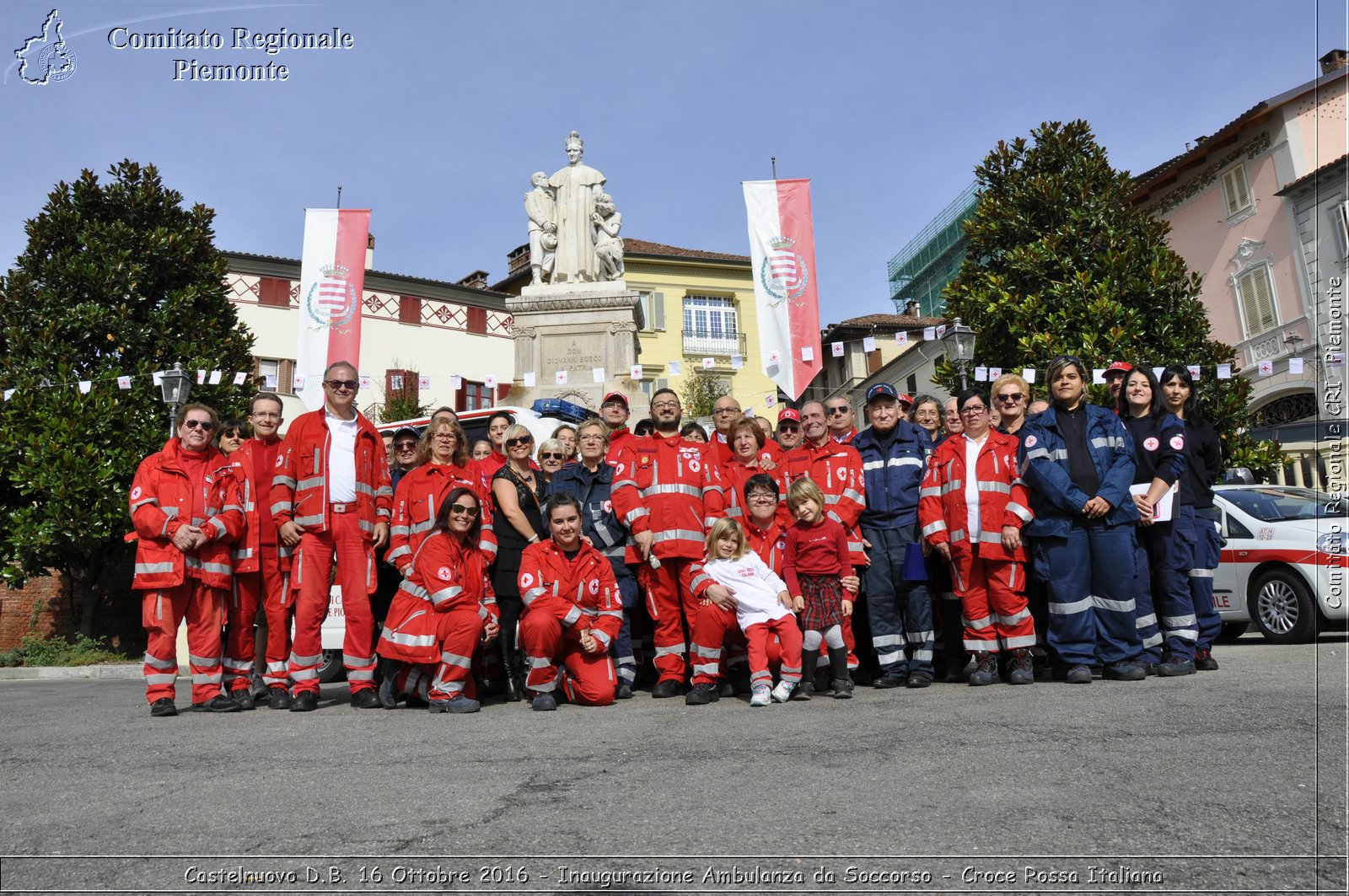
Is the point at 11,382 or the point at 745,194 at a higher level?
the point at 745,194

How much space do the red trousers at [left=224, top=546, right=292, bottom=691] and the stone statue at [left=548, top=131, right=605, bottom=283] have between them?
12.0 meters

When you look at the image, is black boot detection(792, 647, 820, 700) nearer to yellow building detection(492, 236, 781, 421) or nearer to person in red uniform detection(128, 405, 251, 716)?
person in red uniform detection(128, 405, 251, 716)

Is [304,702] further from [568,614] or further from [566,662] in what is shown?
[568,614]

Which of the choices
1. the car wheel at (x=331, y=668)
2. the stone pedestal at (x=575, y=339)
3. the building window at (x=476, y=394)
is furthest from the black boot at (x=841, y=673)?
the building window at (x=476, y=394)

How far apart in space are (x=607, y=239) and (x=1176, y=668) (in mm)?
14067

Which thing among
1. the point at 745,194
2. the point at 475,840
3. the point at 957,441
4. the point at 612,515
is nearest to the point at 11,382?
the point at 745,194

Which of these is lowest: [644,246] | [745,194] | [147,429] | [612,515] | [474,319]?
[612,515]

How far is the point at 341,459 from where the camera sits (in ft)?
22.2

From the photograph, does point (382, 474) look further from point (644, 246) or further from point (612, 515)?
point (644, 246)

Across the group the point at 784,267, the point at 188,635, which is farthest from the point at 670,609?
the point at 784,267

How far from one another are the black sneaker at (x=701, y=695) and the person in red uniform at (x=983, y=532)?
1.73 m

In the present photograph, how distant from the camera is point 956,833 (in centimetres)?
275

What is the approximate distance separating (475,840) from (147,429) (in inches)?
646

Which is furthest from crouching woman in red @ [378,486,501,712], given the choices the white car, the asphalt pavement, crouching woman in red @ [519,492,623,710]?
the white car
